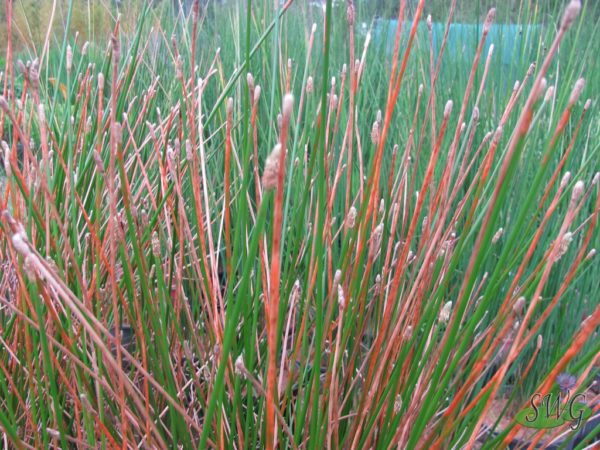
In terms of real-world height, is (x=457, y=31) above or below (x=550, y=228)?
above

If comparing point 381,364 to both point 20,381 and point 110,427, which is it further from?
point 20,381

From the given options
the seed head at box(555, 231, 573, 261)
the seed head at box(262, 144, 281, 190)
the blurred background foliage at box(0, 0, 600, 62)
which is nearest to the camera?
the seed head at box(262, 144, 281, 190)

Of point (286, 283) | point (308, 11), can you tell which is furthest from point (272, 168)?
point (308, 11)

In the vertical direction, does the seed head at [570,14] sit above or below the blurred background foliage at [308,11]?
above

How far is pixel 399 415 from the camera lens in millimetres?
716

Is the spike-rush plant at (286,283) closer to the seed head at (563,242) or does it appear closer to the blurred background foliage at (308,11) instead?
the seed head at (563,242)

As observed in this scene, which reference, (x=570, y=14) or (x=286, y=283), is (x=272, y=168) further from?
(x=286, y=283)

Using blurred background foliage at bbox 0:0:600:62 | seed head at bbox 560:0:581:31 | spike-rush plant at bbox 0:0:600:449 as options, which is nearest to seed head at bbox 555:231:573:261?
spike-rush plant at bbox 0:0:600:449

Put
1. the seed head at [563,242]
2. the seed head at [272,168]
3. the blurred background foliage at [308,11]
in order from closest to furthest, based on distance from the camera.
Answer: the seed head at [272,168] < the seed head at [563,242] < the blurred background foliage at [308,11]

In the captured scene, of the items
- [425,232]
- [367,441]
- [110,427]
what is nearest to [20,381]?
[110,427]

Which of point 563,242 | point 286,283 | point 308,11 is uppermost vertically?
point 308,11

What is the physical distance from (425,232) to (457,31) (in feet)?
5.40

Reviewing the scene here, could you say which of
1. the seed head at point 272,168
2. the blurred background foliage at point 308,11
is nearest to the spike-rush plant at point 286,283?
the seed head at point 272,168

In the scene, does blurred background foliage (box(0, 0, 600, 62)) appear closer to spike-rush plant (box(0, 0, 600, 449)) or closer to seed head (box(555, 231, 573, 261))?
spike-rush plant (box(0, 0, 600, 449))
